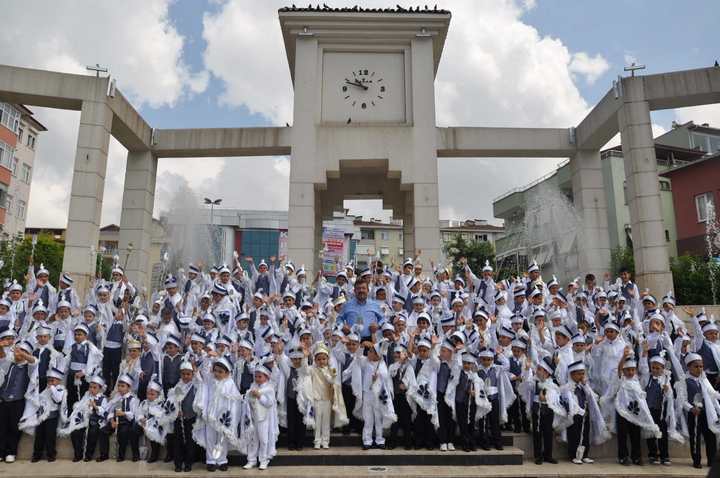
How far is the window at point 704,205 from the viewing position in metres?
30.9

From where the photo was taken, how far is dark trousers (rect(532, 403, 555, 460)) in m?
7.70

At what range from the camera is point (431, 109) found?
17734 millimetres

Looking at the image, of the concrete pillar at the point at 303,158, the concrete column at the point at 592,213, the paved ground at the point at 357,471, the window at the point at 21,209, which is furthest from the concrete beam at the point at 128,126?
the window at the point at 21,209

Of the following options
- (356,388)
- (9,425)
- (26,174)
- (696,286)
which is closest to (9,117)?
(26,174)

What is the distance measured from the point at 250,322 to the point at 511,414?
515cm

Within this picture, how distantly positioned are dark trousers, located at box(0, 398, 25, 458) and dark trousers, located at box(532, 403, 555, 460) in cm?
807

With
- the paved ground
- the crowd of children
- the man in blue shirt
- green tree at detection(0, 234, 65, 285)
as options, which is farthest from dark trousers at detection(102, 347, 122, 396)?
green tree at detection(0, 234, 65, 285)

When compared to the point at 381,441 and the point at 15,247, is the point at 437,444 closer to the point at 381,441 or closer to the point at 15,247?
the point at 381,441

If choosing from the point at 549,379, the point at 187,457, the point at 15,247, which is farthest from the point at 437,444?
the point at 15,247

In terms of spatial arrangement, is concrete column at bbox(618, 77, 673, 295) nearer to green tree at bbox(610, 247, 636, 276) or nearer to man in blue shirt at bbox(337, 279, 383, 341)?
man in blue shirt at bbox(337, 279, 383, 341)

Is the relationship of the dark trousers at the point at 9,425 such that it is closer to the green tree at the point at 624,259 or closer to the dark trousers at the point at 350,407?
the dark trousers at the point at 350,407

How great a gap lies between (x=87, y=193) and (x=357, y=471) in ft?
39.3

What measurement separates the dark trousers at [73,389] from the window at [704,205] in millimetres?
34527

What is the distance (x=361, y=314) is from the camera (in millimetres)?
9344
